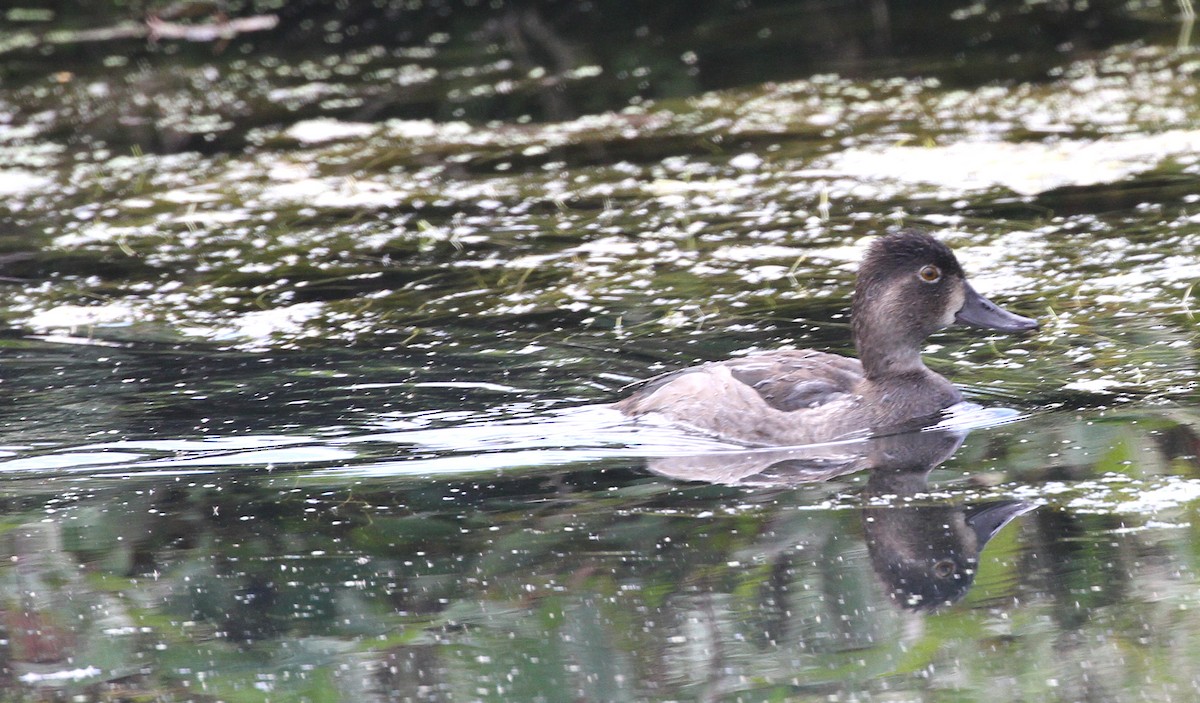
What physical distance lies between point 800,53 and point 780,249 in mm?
6380

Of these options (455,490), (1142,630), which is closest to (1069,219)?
(455,490)

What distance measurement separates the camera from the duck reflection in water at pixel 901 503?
5.89m

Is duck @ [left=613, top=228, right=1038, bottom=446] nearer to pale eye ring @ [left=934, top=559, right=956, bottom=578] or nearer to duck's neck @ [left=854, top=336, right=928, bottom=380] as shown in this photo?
duck's neck @ [left=854, top=336, right=928, bottom=380]

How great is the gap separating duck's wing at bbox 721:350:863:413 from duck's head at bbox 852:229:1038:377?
0.71ft

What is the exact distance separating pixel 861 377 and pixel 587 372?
141 cm

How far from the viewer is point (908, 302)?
805cm

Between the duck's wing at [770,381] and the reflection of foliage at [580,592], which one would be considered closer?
the reflection of foliage at [580,592]

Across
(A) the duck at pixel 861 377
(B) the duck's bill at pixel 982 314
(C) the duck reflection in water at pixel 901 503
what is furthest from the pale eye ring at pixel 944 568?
(B) the duck's bill at pixel 982 314

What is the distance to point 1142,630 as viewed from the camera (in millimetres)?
5320

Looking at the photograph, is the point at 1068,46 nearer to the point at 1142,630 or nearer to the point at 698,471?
the point at 698,471

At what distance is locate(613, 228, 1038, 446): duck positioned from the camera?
307 inches

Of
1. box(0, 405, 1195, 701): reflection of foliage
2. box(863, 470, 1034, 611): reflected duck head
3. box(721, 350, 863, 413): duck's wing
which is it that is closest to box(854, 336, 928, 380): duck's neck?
box(721, 350, 863, 413): duck's wing

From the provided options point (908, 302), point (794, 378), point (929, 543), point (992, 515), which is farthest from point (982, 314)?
point (929, 543)

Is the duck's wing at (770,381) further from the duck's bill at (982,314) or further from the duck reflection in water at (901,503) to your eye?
the duck's bill at (982,314)
